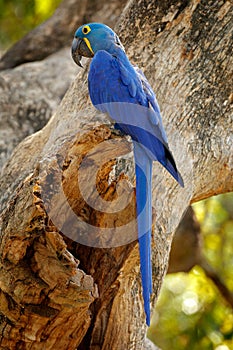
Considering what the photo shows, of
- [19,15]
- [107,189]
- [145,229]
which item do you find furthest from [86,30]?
[19,15]

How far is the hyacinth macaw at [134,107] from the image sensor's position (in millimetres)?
2400

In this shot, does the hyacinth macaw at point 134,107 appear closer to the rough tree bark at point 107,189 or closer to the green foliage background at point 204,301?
the rough tree bark at point 107,189

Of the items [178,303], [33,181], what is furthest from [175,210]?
[178,303]

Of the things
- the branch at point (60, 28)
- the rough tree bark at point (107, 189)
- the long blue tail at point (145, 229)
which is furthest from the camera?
the branch at point (60, 28)

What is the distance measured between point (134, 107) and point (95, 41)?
1.44 feet

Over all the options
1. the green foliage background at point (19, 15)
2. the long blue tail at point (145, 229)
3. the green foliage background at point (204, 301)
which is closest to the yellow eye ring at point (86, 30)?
the long blue tail at point (145, 229)

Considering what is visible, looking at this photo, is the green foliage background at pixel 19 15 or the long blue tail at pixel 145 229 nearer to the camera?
the long blue tail at pixel 145 229

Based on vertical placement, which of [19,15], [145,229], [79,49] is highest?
[79,49]

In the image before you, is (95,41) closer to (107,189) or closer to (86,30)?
(86,30)


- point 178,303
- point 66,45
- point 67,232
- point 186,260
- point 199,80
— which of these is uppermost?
point 67,232

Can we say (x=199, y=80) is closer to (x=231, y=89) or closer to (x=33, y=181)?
(x=231, y=89)

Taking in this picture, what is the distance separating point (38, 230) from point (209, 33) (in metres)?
1.60

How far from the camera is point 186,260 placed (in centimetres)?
508

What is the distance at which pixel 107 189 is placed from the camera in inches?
102
